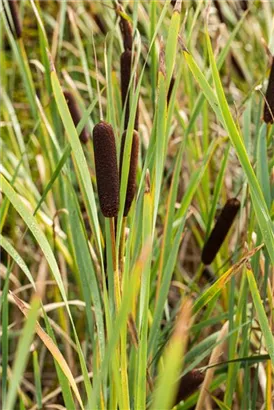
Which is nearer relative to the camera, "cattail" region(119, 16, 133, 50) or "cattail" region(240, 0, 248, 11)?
"cattail" region(119, 16, 133, 50)

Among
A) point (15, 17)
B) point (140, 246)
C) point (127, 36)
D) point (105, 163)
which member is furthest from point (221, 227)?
point (15, 17)

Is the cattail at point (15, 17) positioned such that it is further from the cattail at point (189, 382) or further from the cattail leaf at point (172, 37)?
the cattail at point (189, 382)

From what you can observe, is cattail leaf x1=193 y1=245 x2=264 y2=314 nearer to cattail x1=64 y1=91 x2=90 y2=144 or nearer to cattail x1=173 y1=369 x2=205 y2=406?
cattail x1=173 y1=369 x2=205 y2=406

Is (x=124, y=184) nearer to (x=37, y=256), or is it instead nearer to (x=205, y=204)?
(x=205, y=204)

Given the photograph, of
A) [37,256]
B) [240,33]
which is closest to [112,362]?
[37,256]

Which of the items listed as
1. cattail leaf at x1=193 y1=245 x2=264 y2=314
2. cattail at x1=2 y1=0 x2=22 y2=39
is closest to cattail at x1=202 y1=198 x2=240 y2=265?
cattail leaf at x1=193 y1=245 x2=264 y2=314

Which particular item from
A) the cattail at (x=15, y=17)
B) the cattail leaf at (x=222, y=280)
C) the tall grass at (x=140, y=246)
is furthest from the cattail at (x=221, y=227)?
the cattail at (x=15, y=17)

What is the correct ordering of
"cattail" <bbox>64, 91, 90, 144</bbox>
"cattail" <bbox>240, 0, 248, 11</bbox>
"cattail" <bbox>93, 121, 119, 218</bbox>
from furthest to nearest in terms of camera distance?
1. "cattail" <bbox>240, 0, 248, 11</bbox>
2. "cattail" <bbox>64, 91, 90, 144</bbox>
3. "cattail" <bbox>93, 121, 119, 218</bbox>
